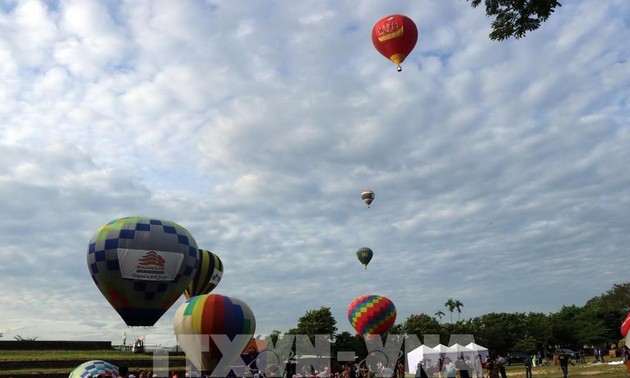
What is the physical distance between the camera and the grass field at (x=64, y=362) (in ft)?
107

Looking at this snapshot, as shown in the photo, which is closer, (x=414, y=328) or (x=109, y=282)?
(x=109, y=282)

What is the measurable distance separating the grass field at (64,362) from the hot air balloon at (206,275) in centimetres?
677

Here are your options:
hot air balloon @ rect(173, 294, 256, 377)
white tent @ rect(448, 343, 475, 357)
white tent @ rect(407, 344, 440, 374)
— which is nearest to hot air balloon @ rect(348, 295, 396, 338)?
white tent @ rect(407, 344, 440, 374)

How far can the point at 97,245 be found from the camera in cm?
2686

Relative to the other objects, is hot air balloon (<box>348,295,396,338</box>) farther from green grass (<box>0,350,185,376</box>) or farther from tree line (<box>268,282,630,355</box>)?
tree line (<box>268,282,630,355</box>)

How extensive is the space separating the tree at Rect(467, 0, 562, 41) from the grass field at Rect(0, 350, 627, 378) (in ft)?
76.7

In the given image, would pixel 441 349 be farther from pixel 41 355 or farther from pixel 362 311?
pixel 41 355

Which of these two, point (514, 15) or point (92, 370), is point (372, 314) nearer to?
point (92, 370)

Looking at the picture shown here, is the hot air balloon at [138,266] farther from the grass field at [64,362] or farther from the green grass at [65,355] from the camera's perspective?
the green grass at [65,355]

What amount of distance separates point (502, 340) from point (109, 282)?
3033 inches

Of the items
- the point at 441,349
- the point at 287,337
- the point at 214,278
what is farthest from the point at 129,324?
the point at 287,337

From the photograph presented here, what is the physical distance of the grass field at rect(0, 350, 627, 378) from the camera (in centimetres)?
3275

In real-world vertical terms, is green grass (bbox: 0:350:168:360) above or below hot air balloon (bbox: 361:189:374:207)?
below

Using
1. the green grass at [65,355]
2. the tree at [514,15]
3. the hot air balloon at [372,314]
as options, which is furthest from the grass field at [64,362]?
the tree at [514,15]
